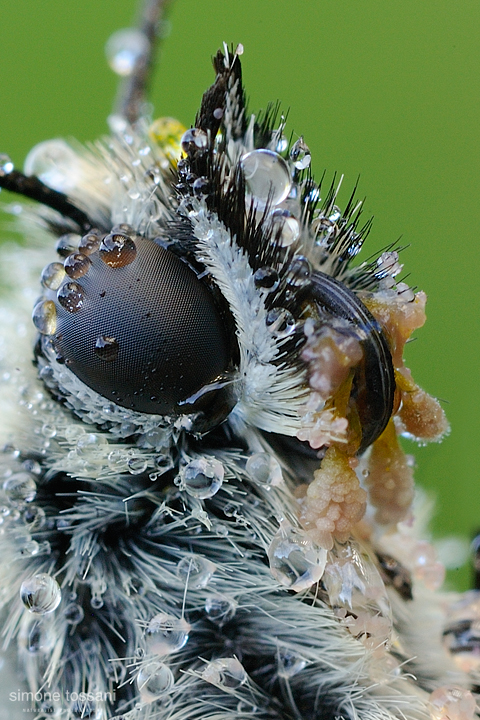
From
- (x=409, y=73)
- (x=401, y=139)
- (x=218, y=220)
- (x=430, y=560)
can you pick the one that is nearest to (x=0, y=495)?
(x=218, y=220)

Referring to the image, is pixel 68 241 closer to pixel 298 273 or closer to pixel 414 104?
pixel 298 273

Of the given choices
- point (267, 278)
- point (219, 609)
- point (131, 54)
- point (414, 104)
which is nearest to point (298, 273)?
point (267, 278)

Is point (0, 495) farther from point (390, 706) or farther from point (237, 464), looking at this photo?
point (390, 706)

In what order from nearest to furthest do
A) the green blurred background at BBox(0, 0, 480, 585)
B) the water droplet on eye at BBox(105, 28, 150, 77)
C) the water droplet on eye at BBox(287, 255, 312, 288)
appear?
the water droplet on eye at BBox(287, 255, 312, 288), the water droplet on eye at BBox(105, 28, 150, 77), the green blurred background at BBox(0, 0, 480, 585)

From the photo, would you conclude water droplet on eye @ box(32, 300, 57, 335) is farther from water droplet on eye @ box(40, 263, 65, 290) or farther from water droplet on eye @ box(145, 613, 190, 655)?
water droplet on eye @ box(145, 613, 190, 655)

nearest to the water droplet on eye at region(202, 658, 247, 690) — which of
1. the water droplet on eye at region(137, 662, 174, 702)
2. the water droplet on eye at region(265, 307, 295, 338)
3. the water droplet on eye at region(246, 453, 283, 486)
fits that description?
the water droplet on eye at region(137, 662, 174, 702)

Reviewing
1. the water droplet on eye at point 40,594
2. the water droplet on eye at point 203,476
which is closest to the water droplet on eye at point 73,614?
the water droplet on eye at point 40,594
